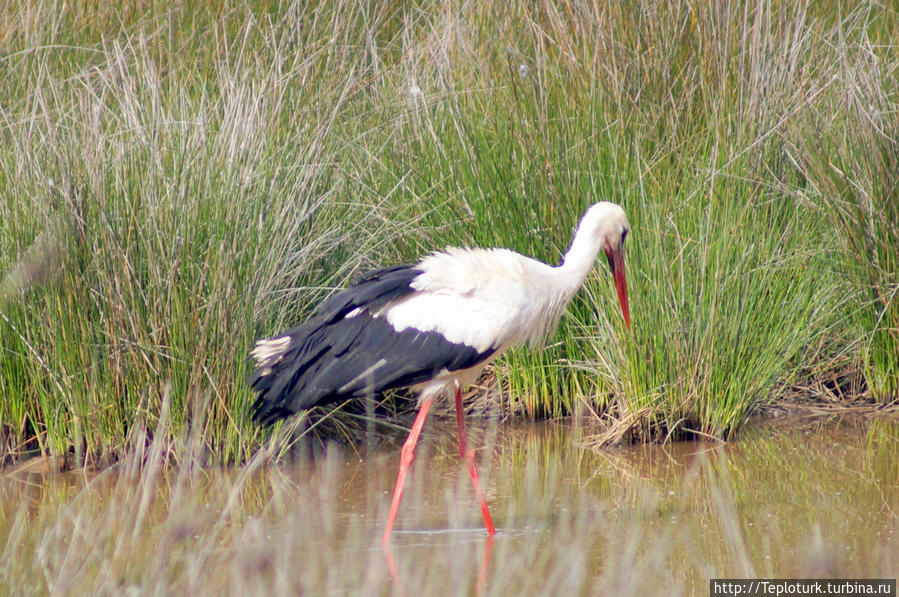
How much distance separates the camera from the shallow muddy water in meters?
3.82

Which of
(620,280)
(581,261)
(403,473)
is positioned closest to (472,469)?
(403,473)

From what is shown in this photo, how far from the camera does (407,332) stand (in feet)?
15.5

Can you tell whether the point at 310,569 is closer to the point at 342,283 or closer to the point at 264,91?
the point at 342,283

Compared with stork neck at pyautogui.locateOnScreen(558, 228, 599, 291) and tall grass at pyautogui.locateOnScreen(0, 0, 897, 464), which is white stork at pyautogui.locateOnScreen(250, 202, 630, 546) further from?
tall grass at pyautogui.locateOnScreen(0, 0, 897, 464)

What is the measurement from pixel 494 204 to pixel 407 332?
1.42m

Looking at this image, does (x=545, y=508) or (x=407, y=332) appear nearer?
(x=545, y=508)

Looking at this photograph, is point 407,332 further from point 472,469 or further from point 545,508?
point 545,508

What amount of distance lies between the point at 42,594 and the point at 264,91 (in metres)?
3.35

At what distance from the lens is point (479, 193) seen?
5965 mm

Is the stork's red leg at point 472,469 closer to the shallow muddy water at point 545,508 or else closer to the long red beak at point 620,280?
the shallow muddy water at point 545,508

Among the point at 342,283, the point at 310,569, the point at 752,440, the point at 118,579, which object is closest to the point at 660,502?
the point at 752,440

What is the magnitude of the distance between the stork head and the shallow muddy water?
915 millimetres

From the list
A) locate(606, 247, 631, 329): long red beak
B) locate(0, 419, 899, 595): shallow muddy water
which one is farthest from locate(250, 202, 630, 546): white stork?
locate(606, 247, 631, 329): long red beak

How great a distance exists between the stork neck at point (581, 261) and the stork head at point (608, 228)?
25 mm
